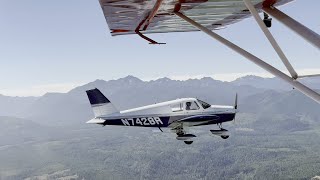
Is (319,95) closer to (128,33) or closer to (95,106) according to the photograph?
(128,33)

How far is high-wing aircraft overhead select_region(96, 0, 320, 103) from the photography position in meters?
5.02

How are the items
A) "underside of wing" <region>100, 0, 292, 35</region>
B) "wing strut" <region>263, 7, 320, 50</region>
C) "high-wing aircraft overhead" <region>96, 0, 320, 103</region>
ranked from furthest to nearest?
"underside of wing" <region>100, 0, 292, 35</region>
"high-wing aircraft overhead" <region>96, 0, 320, 103</region>
"wing strut" <region>263, 7, 320, 50</region>

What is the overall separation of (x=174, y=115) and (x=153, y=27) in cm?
2413

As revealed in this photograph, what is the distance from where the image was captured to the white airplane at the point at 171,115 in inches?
1244

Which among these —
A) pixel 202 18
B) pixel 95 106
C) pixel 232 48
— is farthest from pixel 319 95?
pixel 95 106

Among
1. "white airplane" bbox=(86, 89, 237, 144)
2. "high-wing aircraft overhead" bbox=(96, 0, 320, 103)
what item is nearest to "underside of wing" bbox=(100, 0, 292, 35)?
"high-wing aircraft overhead" bbox=(96, 0, 320, 103)

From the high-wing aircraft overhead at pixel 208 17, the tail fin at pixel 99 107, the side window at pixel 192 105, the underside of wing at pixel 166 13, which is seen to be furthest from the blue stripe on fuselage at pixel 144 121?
the high-wing aircraft overhead at pixel 208 17

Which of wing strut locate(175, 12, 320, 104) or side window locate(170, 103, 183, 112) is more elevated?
wing strut locate(175, 12, 320, 104)

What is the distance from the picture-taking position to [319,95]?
16.1 feet

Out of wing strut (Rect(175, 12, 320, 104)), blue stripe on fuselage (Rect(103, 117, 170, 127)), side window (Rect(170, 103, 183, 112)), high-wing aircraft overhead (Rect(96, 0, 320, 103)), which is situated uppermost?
high-wing aircraft overhead (Rect(96, 0, 320, 103))

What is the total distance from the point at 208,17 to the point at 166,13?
109cm

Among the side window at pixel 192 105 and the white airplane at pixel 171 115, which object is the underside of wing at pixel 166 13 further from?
the side window at pixel 192 105

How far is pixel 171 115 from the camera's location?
1254 inches

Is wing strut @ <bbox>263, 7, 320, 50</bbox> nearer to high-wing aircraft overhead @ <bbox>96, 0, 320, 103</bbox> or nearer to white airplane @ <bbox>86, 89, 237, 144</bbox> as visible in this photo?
high-wing aircraft overhead @ <bbox>96, 0, 320, 103</bbox>
